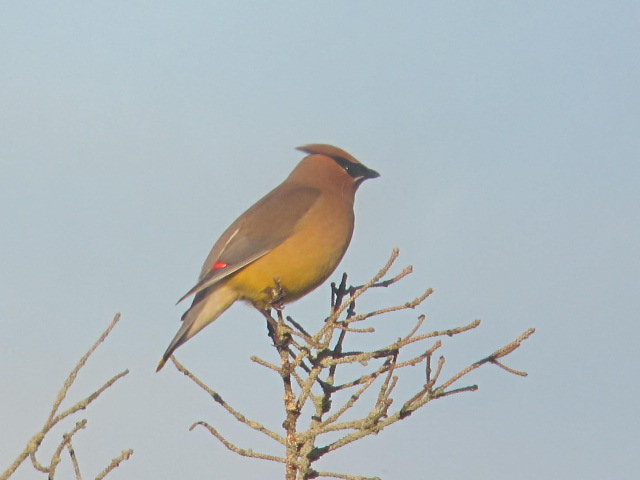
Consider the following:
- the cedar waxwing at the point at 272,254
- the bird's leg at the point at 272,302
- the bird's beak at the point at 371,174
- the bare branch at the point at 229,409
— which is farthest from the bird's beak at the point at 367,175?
the bare branch at the point at 229,409

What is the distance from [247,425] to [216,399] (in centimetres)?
20

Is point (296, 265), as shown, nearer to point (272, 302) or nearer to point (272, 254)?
point (272, 254)

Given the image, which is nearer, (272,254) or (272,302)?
(272,302)

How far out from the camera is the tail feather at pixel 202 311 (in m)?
4.66

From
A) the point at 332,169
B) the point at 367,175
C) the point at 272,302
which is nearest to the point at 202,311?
the point at 272,302

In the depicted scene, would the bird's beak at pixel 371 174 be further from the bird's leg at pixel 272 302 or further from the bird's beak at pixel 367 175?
the bird's leg at pixel 272 302

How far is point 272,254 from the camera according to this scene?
16.3 feet

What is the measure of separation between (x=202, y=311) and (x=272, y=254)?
1.42 feet

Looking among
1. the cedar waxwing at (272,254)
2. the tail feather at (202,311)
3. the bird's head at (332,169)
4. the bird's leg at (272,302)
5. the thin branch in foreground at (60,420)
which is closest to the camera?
the thin branch in foreground at (60,420)

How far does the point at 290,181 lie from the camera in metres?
5.75

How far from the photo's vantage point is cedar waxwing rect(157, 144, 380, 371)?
4848mm

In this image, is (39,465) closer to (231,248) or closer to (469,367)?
(469,367)

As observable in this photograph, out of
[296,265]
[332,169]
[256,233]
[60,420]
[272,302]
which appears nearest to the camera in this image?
[60,420]

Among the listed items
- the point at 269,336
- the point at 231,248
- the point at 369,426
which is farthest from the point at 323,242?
the point at 369,426
